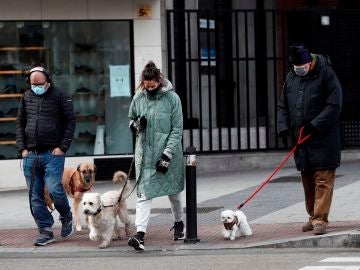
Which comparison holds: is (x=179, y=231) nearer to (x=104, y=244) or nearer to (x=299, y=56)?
(x=104, y=244)

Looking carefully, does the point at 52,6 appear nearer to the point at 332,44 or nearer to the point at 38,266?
the point at 332,44

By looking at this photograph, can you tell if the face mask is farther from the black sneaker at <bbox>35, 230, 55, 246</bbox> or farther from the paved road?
the black sneaker at <bbox>35, 230, 55, 246</bbox>

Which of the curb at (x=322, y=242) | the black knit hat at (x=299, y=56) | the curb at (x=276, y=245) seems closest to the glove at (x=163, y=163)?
the curb at (x=276, y=245)

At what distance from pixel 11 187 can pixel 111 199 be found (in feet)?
22.0

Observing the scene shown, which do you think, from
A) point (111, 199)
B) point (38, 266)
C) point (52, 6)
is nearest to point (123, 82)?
point (52, 6)

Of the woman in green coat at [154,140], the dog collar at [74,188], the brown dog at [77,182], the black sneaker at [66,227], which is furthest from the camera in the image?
the dog collar at [74,188]

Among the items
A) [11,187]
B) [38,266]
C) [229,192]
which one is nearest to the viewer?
[38,266]

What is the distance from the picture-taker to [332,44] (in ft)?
61.1

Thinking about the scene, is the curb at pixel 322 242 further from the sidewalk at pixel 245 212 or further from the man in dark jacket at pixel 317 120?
the man in dark jacket at pixel 317 120

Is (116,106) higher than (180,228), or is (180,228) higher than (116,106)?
(116,106)

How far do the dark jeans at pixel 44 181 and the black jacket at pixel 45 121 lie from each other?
0.42 feet

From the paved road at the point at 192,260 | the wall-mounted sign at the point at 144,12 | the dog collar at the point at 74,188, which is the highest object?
the wall-mounted sign at the point at 144,12

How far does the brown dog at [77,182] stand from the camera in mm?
11438

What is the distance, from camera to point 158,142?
10258 millimetres
